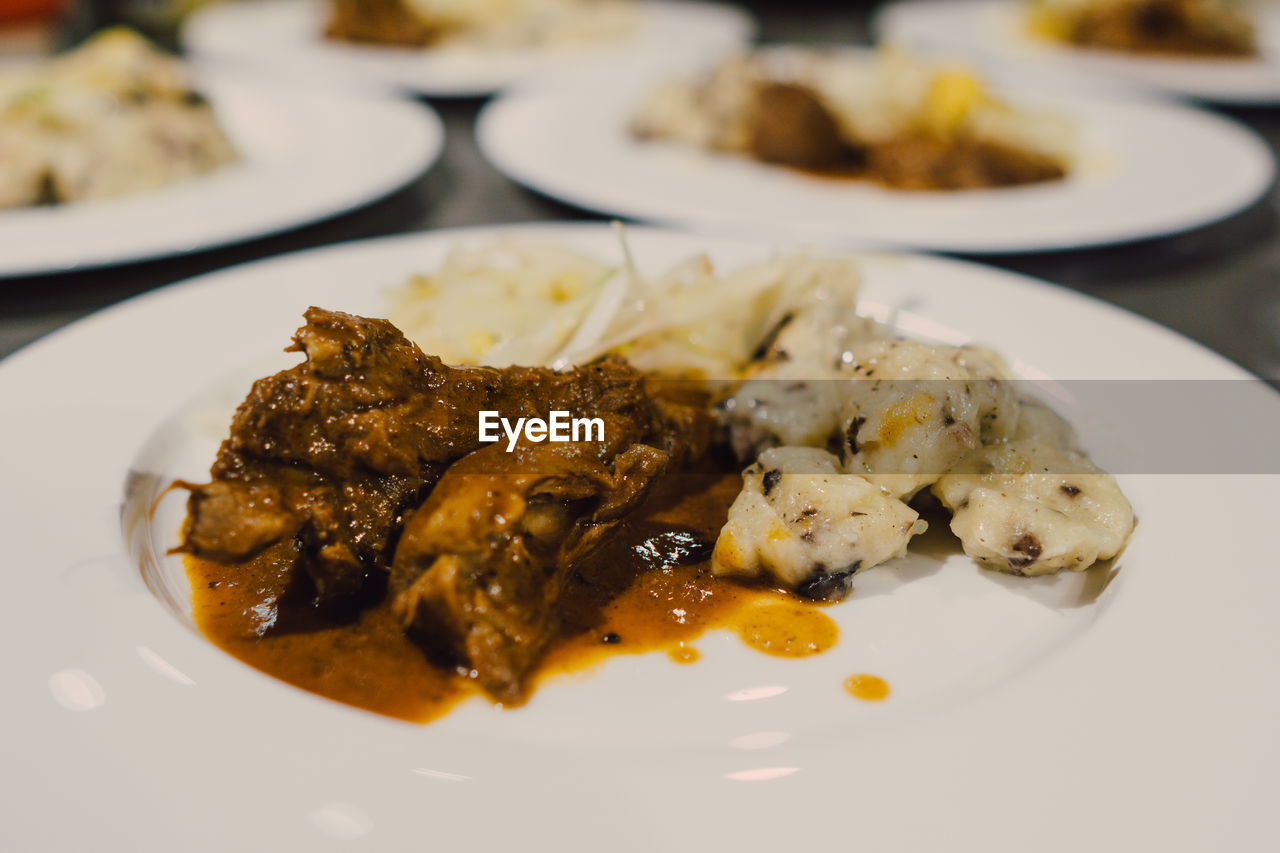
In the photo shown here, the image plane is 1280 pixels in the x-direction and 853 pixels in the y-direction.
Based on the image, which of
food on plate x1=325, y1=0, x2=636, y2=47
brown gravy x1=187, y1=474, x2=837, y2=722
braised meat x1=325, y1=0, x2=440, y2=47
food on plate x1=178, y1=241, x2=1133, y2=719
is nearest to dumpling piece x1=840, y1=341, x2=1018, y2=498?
food on plate x1=178, y1=241, x2=1133, y2=719

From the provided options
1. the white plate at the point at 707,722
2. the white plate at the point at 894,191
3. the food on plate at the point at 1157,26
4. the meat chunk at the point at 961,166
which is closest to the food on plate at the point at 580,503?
the white plate at the point at 707,722

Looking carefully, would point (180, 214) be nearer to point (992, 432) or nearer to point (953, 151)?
point (992, 432)

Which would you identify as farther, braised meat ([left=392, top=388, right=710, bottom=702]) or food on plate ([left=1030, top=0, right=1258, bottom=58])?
food on plate ([left=1030, top=0, right=1258, bottom=58])

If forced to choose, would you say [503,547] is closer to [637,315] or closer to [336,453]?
[336,453]

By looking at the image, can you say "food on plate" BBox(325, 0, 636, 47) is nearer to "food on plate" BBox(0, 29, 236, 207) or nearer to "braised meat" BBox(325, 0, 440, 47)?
"braised meat" BBox(325, 0, 440, 47)

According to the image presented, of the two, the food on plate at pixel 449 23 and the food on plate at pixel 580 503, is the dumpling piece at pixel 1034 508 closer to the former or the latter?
the food on plate at pixel 580 503

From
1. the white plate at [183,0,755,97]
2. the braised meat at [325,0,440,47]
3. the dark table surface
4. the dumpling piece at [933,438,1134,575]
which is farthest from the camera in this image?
the braised meat at [325,0,440,47]

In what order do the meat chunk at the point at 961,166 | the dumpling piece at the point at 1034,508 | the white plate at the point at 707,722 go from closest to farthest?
1. the white plate at the point at 707,722
2. the dumpling piece at the point at 1034,508
3. the meat chunk at the point at 961,166

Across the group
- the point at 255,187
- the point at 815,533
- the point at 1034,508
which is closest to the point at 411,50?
the point at 255,187
